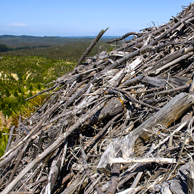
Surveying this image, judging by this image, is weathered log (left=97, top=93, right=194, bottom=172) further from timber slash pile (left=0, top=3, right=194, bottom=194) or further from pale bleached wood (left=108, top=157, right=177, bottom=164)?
pale bleached wood (left=108, top=157, right=177, bottom=164)

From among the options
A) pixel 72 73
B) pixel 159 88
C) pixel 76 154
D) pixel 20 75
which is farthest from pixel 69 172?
pixel 20 75

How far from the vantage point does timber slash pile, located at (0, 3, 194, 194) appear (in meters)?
1.70

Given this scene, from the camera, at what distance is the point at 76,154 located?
91.9 inches

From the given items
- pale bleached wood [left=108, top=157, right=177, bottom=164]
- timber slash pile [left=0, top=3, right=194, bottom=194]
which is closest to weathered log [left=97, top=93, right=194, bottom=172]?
timber slash pile [left=0, top=3, right=194, bottom=194]

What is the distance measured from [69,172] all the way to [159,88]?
1.63 metres

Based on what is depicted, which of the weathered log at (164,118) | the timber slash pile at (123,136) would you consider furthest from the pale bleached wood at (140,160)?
the weathered log at (164,118)

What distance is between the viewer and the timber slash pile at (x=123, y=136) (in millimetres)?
1697

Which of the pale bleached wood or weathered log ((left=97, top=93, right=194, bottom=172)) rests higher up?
weathered log ((left=97, top=93, right=194, bottom=172))

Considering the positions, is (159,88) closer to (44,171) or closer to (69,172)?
(69,172)

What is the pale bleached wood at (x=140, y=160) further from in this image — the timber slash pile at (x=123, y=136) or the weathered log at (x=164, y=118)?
the weathered log at (x=164, y=118)

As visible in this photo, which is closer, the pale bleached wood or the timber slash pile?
the pale bleached wood

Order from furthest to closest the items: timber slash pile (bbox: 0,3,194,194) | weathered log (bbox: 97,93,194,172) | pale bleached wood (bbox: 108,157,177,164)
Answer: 1. weathered log (bbox: 97,93,194,172)
2. timber slash pile (bbox: 0,3,194,194)
3. pale bleached wood (bbox: 108,157,177,164)

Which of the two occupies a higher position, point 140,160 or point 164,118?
point 164,118

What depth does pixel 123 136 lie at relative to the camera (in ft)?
7.27
